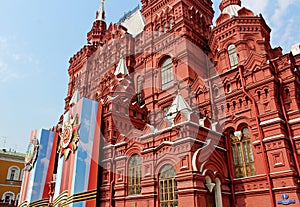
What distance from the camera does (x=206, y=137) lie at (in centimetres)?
1338

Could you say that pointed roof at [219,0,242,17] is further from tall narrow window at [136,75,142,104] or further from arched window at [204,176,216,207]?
arched window at [204,176,216,207]

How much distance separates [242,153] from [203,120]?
8.62 ft

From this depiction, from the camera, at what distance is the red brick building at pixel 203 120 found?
12266 mm

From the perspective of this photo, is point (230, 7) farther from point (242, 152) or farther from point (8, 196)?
point (8, 196)

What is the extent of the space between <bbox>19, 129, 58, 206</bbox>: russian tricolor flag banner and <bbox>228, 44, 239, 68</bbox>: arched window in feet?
53.6

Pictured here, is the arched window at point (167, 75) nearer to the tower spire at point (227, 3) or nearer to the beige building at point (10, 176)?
the tower spire at point (227, 3)

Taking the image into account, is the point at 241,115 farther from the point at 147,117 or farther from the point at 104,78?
the point at 104,78

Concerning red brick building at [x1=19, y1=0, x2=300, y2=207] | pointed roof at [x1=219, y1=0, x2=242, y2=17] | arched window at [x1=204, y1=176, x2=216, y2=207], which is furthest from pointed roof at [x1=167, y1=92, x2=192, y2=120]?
pointed roof at [x1=219, y1=0, x2=242, y2=17]

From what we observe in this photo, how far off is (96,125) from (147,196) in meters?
6.62

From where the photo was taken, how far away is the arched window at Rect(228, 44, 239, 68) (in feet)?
56.4

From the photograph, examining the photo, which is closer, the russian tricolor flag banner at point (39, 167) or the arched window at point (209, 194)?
the arched window at point (209, 194)

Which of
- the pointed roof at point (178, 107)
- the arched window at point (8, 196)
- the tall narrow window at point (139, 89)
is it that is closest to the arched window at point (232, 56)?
the pointed roof at point (178, 107)

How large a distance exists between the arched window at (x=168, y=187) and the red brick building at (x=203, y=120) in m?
0.05

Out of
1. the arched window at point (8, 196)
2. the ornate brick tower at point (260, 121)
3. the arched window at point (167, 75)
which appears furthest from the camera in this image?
the arched window at point (8, 196)
